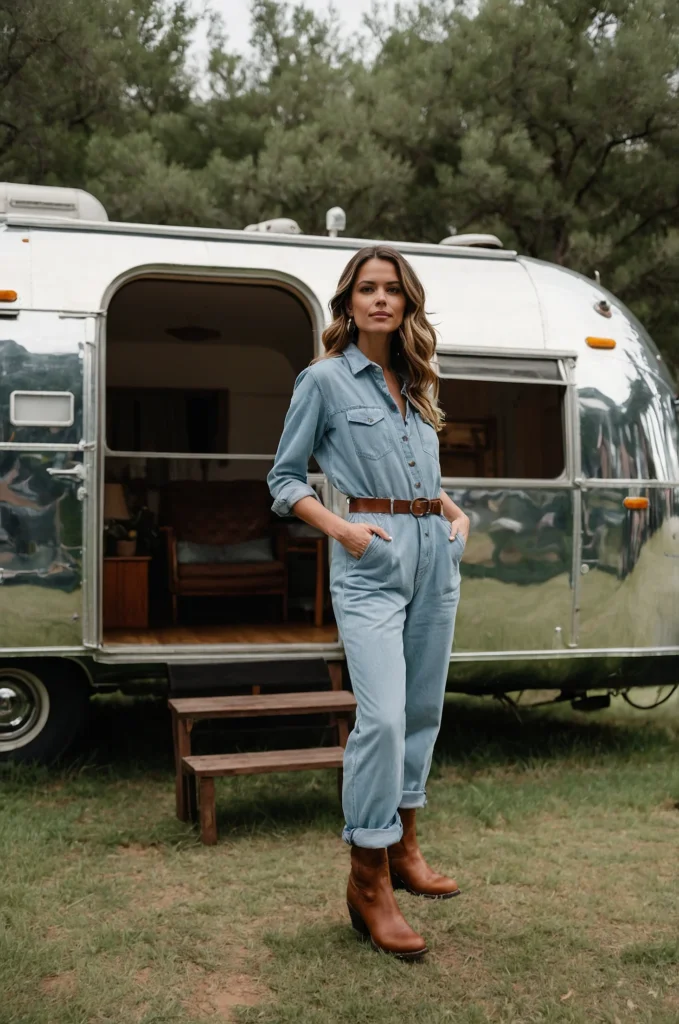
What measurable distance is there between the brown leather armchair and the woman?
375 centimetres

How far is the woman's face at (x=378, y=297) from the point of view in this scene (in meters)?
3.38

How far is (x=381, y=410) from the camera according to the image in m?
3.35

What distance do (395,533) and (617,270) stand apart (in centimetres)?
878

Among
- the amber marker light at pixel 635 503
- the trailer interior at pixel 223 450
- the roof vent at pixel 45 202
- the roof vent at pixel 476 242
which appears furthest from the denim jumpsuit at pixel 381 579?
the roof vent at pixel 476 242

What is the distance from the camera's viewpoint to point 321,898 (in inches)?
156

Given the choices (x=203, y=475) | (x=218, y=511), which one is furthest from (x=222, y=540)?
(x=203, y=475)

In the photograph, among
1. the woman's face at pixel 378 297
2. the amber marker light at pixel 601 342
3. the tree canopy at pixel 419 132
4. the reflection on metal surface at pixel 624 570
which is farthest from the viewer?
the tree canopy at pixel 419 132

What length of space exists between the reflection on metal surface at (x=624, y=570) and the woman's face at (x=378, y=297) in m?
2.59

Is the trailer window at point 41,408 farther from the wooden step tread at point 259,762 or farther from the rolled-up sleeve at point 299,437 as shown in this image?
the rolled-up sleeve at point 299,437

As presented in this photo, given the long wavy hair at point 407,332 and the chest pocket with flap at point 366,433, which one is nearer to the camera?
the chest pocket with flap at point 366,433

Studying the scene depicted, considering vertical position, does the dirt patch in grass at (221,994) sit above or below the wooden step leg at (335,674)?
below

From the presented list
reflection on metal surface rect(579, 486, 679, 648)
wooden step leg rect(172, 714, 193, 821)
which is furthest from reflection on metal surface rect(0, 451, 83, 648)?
reflection on metal surface rect(579, 486, 679, 648)

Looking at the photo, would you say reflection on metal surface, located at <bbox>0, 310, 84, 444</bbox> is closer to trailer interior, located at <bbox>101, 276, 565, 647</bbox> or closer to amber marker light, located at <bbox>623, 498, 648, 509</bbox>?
trailer interior, located at <bbox>101, 276, 565, 647</bbox>

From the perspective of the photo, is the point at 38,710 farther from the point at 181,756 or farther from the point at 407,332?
the point at 407,332
